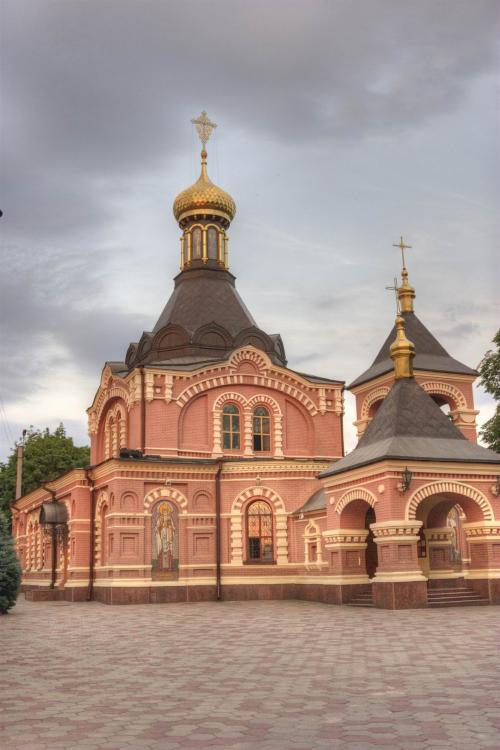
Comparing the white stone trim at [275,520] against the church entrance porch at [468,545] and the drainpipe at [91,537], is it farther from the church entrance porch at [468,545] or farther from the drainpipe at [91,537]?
the church entrance porch at [468,545]

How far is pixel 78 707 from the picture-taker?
6965 millimetres

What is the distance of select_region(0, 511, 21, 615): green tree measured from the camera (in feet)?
57.7

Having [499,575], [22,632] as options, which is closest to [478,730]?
[22,632]

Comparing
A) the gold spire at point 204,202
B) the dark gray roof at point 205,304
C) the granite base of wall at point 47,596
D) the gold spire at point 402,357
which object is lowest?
the granite base of wall at point 47,596

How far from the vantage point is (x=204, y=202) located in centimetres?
2923

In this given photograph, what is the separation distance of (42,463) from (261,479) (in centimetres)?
2165

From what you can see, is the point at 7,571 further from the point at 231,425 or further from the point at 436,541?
the point at 436,541

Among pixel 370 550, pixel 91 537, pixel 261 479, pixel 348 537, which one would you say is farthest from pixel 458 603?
pixel 91 537

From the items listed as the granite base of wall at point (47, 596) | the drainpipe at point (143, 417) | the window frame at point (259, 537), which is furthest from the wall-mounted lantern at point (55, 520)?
the window frame at point (259, 537)

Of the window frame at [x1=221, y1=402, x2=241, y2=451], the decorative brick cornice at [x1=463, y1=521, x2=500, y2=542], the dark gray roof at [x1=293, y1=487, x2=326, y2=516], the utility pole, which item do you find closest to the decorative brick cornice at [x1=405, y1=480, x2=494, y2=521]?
the decorative brick cornice at [x1=463, y1=521, x2=500, y2=542]

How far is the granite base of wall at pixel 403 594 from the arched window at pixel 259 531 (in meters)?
6.68

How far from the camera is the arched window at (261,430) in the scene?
24859mm

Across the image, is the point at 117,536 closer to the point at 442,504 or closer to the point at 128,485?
the point at 128,485

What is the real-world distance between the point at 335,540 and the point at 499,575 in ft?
12.7
